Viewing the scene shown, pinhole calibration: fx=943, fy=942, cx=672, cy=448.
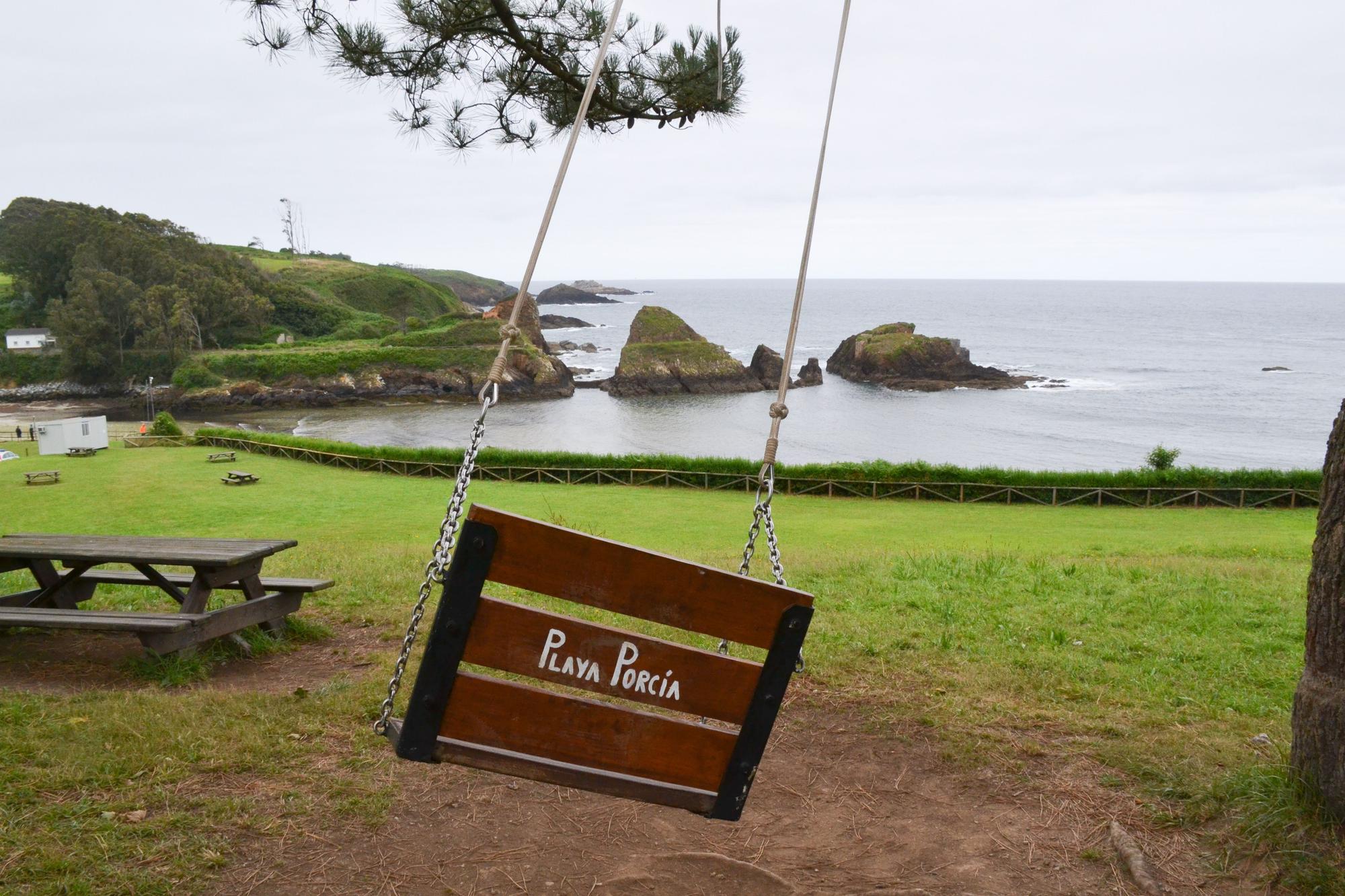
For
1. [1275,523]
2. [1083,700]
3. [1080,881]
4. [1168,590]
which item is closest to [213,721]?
[1080,881]

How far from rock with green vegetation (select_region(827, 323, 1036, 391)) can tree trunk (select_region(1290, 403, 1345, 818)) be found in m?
66.4

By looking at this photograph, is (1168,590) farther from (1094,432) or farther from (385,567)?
(1094,432)

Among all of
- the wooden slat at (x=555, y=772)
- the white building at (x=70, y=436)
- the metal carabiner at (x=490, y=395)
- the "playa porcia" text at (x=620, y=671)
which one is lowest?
the white building at (x=70, y=436)

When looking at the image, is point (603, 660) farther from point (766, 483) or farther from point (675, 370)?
point (675, 370)

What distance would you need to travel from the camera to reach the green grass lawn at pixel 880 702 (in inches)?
134

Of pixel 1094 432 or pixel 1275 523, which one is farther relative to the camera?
pixel 1094 432

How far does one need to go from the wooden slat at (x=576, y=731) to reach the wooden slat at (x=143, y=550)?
138 inches

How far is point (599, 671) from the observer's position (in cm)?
A: 221

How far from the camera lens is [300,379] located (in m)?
66.6

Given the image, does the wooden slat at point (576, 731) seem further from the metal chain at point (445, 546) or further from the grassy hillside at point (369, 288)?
the grassy hillside at point (369, 288)

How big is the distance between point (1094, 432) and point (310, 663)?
52.4m

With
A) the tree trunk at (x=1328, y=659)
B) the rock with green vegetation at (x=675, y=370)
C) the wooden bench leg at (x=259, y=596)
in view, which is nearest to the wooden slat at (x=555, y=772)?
the tree trunk at (x=1328, y=659)

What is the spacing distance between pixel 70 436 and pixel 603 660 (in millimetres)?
39455

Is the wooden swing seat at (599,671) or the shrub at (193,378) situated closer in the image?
the wooden swing seat at (599,671)
